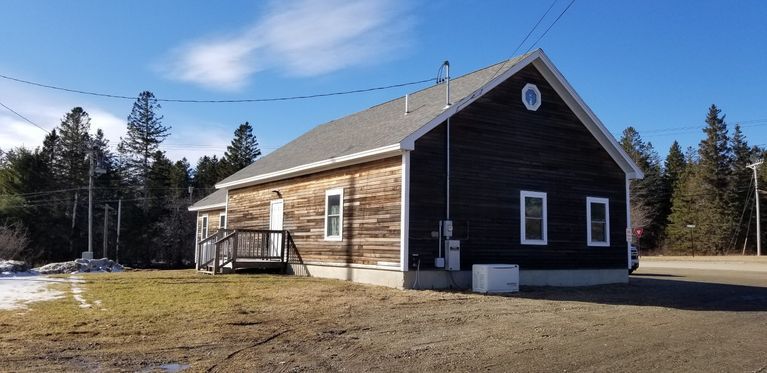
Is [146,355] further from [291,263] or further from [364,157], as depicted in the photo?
[291,263]

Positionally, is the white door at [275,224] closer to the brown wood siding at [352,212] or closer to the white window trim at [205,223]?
the brown wood siding at [352,212]

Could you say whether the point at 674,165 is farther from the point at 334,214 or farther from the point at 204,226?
the point at 334,214

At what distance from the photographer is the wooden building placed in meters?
15.4

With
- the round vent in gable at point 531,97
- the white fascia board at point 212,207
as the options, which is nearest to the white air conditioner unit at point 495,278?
the round vent in gable at point 531,97

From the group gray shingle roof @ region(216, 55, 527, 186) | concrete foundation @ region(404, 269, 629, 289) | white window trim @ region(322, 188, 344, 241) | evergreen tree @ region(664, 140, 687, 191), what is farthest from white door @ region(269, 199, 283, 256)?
evergreen tree @ region(664, 140, 687, 191)

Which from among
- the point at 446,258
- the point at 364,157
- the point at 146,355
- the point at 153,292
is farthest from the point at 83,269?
the point at 146,355

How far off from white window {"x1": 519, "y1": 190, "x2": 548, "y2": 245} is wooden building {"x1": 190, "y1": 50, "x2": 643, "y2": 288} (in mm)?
33

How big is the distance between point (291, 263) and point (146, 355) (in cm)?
1258

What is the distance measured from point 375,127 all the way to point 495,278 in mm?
6555

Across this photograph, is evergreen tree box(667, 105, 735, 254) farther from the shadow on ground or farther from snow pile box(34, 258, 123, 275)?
snow pile box(34, 258, 123, 275)

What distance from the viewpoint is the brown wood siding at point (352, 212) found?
15.5 meters

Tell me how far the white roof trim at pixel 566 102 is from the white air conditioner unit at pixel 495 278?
11.2ft

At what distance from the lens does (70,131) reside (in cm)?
6069

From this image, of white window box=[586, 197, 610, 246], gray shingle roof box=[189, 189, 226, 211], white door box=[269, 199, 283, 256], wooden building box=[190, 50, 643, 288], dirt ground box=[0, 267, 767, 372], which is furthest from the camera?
gray shingle roof box=[189, 189, 226, 211]
